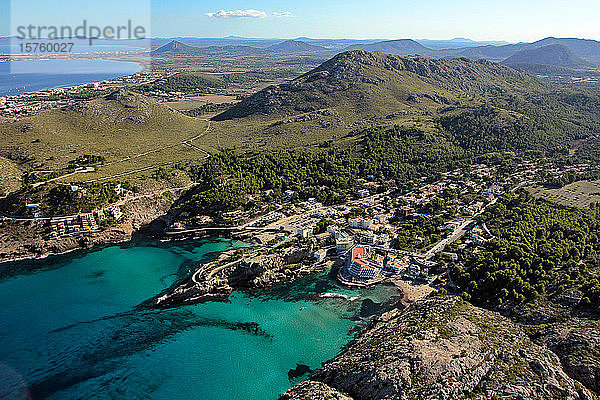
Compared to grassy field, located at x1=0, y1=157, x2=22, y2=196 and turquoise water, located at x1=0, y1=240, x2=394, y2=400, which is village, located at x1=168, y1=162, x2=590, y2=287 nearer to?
turquoise water, located at x1=0, y1=240, x2=394, y2=400

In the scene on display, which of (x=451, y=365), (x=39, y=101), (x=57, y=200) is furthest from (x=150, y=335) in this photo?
(x=39, y=101)

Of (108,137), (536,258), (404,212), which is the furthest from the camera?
(108,137)

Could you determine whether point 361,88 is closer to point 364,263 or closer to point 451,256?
point 451,256

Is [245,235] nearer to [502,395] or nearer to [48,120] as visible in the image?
[502,395]

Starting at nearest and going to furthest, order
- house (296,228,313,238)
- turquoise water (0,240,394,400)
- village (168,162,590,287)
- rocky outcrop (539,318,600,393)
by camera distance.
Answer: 1. rocky outcrop (539,318,600,393)
2. turquoise water (0,240,394,400)
3. village (168,162,590,287)
4. house (296,228,313,238)

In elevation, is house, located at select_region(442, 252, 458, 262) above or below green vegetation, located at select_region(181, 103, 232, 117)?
below

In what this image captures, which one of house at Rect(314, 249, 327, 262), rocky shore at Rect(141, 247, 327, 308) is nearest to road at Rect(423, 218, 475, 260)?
house at Rect(314, 249, 327, 262)

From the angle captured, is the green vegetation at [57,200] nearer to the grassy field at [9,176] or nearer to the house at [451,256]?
the grassy field at [9,176]

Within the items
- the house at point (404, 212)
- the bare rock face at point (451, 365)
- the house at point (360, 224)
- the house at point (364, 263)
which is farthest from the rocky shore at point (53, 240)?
the bare rock face at point (451, 365)
